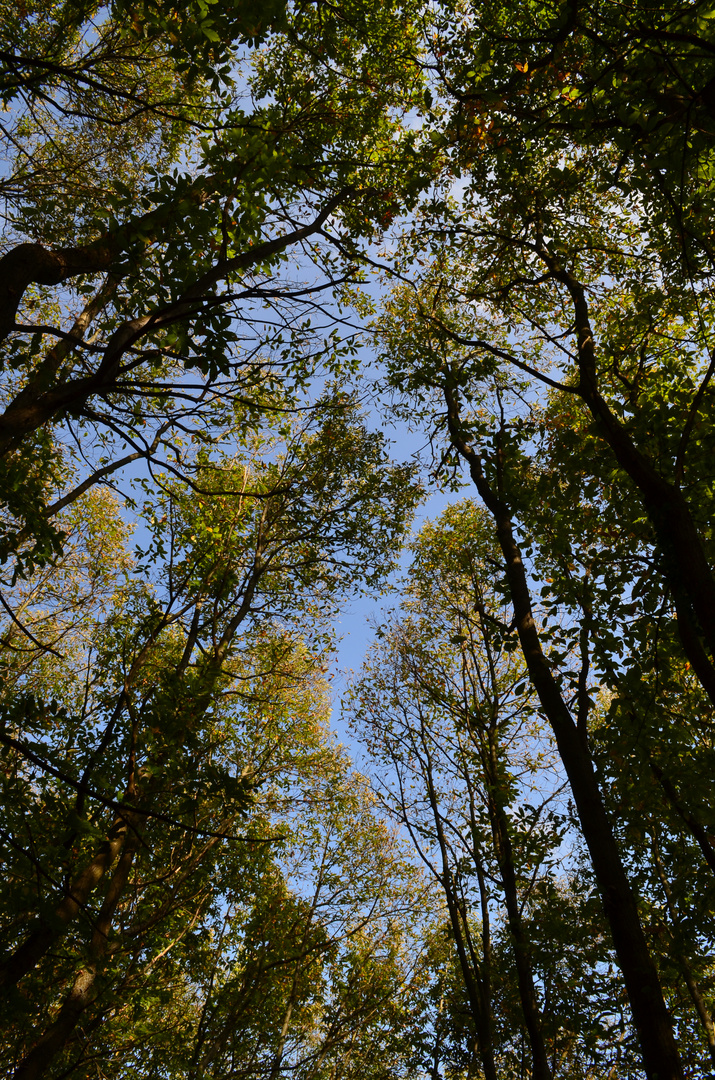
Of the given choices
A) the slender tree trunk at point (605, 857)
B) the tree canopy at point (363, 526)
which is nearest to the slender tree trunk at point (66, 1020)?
the tree canopy at point (363, 526)

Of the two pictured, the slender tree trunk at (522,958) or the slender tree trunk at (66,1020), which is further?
the slender tree trunk at (522,958)

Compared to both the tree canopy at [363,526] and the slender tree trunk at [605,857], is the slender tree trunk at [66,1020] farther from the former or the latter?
the slender tree trunk at [605,857]

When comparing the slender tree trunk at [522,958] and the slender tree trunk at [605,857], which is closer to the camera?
the slender tree trunk at [605,857]

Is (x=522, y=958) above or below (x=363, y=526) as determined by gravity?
below

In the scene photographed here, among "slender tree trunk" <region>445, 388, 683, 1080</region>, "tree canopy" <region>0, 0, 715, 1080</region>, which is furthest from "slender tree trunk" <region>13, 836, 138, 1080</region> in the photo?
"slender tree trunk" <region>445, 388, 683, 1080</region>

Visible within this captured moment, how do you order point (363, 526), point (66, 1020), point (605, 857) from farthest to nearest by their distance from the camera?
point (363, 526), point (66, 1020), point (605, 857)

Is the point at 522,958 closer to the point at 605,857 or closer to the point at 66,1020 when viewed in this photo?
the point at 605,857

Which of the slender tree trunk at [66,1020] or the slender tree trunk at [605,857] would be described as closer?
the slender tree trunk at [605,857]

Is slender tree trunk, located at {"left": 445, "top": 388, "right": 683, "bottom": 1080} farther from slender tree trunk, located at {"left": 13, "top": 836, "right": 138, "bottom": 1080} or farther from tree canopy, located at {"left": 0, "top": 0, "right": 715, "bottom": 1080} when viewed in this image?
slender tree trunk, located at {"left": 13, "top": 836, "right": 138, "bottom": 1080}

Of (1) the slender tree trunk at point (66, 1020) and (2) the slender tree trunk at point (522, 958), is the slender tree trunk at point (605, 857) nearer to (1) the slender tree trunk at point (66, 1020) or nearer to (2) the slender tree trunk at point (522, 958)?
(2) the slender tree trunk at point (522, 958)

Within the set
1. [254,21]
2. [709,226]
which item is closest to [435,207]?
[709,226]

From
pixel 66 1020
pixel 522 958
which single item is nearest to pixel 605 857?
pixel 522 958

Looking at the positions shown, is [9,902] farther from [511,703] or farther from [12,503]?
[511,703]

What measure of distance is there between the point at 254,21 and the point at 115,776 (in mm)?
6606
